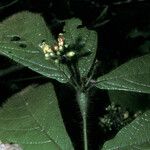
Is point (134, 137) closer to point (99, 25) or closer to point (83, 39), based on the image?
point (83, 39)

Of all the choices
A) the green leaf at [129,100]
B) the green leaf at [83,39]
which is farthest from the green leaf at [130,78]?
the green leaf at [129,100]

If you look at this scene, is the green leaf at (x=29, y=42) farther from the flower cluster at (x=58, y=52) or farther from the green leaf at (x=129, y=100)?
the green leaf at (x=129, y=100)

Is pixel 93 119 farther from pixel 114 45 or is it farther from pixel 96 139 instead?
pixel 114 45

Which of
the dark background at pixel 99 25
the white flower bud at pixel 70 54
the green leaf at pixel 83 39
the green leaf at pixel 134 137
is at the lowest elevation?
the dark background at pixel 99 25

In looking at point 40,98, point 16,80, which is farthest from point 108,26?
point 40,98

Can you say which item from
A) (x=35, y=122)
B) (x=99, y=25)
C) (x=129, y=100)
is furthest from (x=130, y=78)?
(x=99, y=25)
